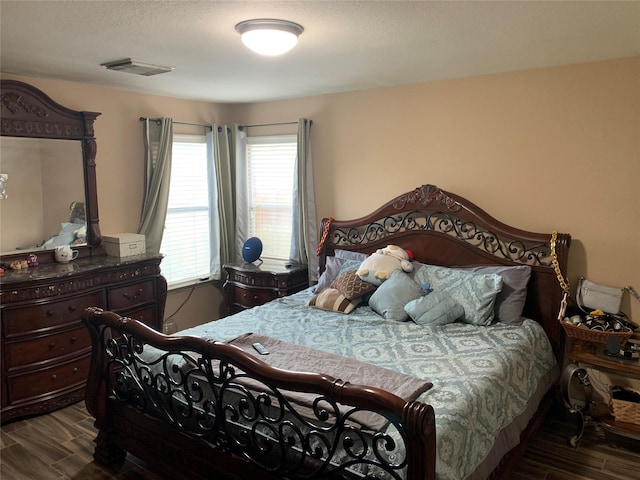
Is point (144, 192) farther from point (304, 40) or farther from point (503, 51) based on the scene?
point (503, 51)

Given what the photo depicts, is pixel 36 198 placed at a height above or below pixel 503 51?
below

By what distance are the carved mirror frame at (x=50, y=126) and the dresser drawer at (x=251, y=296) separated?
1.27 meters

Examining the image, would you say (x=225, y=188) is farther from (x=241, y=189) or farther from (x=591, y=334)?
(x=591, y=334)

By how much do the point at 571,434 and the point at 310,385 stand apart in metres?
2.21

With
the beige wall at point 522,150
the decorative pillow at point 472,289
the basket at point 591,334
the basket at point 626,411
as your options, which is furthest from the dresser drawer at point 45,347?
the basket at point 626,411

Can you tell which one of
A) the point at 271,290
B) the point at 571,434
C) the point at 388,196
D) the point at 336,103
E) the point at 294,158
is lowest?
the point at 571,434

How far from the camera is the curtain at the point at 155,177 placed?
14.4 ft

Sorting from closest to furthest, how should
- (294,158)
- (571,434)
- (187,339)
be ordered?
(187,339) → (571,434) → (294,158)

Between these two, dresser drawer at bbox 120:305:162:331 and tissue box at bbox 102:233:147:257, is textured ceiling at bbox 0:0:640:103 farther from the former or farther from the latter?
dresser drawer at bbox 120:305:162:331

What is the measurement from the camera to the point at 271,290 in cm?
445

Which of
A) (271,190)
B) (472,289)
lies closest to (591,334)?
(472,289)

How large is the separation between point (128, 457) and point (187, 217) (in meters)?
2.49

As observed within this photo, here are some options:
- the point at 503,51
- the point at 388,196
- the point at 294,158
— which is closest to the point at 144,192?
the point at 294,158

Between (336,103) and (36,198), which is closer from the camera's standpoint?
(36,198)
